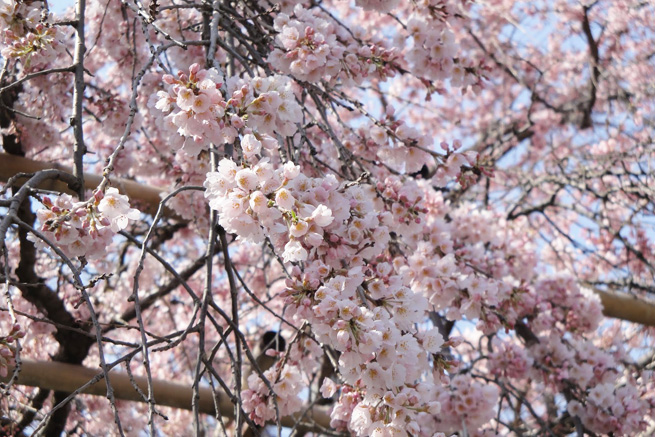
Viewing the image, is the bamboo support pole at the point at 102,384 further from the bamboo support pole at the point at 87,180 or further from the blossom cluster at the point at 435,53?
the blossom cluster at the point at 435,53

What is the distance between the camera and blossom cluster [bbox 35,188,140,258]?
1198mm

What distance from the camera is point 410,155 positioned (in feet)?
6.38

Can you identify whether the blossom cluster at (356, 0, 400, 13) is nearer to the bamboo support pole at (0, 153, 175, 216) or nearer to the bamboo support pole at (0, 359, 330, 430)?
the bamboo support pole at (0, 153, 175, 216)

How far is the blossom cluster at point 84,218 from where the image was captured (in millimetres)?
1198

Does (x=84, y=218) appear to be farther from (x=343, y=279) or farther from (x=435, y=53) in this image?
(x=435, y=53)

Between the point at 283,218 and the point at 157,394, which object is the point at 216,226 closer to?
the point at 283,218

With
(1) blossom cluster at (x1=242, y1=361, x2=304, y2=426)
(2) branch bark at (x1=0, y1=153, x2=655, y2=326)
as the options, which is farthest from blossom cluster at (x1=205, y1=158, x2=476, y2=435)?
(2) branch bark at (x1=0, y1=153, x2=655, y2=326)

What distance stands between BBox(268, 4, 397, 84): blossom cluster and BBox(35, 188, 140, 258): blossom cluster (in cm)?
66

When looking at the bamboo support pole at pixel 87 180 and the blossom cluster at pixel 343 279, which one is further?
the bamboo support pole at pixel 87 180

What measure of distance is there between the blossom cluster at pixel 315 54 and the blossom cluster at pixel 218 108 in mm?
264

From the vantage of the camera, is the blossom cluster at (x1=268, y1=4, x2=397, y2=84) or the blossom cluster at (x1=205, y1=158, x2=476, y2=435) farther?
the blossom cluster at (x1=268, y1=4, x2=397, y2=84)

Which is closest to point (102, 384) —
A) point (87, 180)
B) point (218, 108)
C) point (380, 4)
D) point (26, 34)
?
point (87, 180)

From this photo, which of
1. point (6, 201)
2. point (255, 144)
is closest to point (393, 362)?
point (255, 144)

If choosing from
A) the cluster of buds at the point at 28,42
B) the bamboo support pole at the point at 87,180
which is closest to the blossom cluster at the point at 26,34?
the cluster of buds at the point at 28,42
